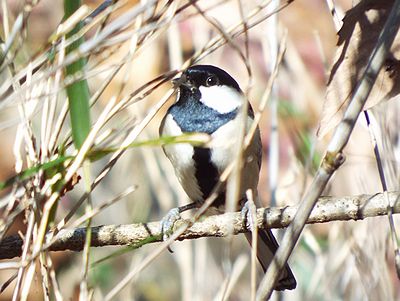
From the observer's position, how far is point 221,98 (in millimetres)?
1944

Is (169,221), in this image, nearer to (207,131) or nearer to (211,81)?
(207,131)

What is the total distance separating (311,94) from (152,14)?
5.20 feet

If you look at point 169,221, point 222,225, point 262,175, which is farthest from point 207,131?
point 262,175

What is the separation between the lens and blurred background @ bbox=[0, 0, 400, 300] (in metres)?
1.91

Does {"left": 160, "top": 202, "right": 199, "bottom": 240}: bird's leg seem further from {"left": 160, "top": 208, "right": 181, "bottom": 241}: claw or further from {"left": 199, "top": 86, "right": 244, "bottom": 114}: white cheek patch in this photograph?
{"left": 199, "top": 86, "right": 244, "bottom": 114}: white cheek patch

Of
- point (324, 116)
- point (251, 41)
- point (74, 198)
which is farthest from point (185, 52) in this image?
point (324, 116)

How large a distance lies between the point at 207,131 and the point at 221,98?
0.38 ft

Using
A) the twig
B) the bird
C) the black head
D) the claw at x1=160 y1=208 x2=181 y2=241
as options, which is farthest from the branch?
the black head

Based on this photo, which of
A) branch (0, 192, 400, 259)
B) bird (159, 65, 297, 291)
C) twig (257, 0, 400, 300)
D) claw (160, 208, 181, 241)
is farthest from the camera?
bird (159, 65, 297, 291)

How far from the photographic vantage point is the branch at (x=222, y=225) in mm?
1208

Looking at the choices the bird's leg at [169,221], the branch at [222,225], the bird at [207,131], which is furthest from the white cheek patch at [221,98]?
the branch at [222,225]

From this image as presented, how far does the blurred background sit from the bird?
83 mm

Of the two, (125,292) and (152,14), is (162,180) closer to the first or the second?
(125,292)

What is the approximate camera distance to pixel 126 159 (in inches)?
107
